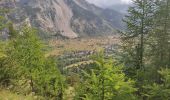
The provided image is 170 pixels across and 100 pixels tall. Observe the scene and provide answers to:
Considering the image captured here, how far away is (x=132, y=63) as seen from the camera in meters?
29.5

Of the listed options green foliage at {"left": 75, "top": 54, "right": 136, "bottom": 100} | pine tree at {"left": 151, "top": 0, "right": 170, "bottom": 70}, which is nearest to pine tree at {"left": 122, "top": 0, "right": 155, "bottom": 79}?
pine tree at {"left": 151, "top": 0, "right": 170, "bottom": 70}

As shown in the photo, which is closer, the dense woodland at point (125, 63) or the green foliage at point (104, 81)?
the green foliage at point (104, 81)

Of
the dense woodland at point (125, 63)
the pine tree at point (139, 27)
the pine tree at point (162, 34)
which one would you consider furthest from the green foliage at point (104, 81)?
the pine tree at point (139, 27)

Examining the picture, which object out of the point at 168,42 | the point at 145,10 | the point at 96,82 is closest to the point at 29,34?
the point at 145,10

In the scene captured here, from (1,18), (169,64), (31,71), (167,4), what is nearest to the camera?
(1,18)

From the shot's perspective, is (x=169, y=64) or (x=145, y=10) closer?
(x=169, y=64)

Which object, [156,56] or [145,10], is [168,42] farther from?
[145,10]

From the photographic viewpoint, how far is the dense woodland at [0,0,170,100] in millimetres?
17797

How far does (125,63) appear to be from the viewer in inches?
1157

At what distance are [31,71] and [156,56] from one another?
41.1ft

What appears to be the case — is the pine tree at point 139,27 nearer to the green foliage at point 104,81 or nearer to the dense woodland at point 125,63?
the dense woodland at point 125,63

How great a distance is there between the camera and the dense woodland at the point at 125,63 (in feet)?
58.4

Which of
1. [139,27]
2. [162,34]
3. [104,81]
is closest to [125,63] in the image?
[139,27]

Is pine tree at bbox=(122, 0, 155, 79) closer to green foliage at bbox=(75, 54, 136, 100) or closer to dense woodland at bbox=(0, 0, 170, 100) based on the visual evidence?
dense woodland at bbox=(0, 0, 170, 100)
